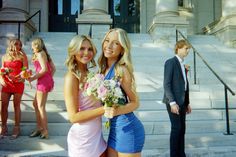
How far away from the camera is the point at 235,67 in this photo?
34.4ft

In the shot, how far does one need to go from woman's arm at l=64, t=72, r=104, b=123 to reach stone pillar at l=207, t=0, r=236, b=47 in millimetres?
12361

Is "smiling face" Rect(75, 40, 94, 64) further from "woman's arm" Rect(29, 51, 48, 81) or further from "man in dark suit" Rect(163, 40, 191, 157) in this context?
"woman's arm" Rect(29, 51, 48, 81)

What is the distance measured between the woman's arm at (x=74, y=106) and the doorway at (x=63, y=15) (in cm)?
1633

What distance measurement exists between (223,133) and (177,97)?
2147 mm

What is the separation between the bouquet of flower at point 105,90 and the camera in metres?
2.38

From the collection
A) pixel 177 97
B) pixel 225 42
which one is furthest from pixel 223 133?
pixel 225 42

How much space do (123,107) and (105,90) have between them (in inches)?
9.3

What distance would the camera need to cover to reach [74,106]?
2494 millimetres

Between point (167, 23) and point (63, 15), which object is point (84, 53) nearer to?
point (167, 23)

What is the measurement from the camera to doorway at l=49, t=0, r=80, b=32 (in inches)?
733

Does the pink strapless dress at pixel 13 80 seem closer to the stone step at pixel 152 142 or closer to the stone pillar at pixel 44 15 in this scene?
the stone step at pixel 152 142

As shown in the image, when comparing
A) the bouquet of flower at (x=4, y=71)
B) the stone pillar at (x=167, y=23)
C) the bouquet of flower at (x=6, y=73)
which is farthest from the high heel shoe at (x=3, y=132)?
the stone pillar at (x=167, y=23)

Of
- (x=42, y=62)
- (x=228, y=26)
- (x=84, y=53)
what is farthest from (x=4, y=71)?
(x=228, y=26)

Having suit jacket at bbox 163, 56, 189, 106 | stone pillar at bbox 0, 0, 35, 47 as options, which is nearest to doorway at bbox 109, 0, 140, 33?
stone pillar at bbox 0, 0, 35, 47
